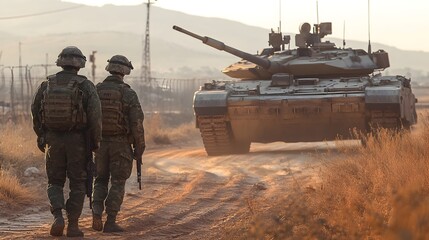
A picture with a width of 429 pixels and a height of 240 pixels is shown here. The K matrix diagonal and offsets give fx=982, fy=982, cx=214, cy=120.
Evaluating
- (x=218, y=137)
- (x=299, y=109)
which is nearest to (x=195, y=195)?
(x=299, y=109)

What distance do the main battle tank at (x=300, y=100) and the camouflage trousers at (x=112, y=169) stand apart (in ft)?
31.7

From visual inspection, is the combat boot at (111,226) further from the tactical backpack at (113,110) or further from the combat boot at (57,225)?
the tactical backpack at (113,110)

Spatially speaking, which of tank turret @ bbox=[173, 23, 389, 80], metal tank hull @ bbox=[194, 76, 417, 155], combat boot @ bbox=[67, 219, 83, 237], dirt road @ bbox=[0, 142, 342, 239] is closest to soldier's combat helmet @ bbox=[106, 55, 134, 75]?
dirt road @ bbox=[0, 142, 342, 239]

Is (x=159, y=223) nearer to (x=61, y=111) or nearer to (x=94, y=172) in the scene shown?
(x=94, y=172)

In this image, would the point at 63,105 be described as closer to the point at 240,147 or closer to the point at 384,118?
the point at 384,118

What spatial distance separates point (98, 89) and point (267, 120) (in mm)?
10311

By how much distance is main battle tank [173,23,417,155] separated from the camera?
18.5 metres

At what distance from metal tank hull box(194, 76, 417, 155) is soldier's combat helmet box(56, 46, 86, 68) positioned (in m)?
9.99

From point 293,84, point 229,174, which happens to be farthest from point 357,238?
point 293,84

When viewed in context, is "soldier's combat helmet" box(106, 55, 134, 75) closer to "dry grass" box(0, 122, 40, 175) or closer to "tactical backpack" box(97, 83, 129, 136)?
"tactical backpack" box(97, 83, 129, 136)

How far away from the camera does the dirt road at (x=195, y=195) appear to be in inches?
356

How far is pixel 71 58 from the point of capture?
854 cm

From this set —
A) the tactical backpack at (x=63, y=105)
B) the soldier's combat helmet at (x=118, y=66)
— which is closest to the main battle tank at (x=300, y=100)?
the soldier's combat helmet at (x=118, y=66)

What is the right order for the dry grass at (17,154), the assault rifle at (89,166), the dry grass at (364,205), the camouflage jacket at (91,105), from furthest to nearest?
the dry grass at (17,154) → the assault rifle at (89,166) → the camouflage jacket at (91,105) → the dry grass at (364,205)
